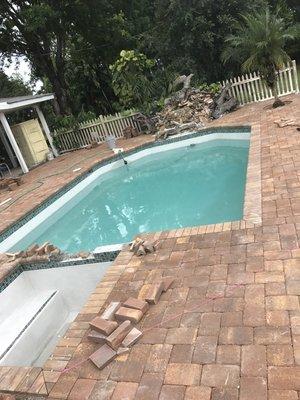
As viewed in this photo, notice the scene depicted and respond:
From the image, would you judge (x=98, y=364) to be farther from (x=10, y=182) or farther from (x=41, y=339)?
(x=10, y=182)

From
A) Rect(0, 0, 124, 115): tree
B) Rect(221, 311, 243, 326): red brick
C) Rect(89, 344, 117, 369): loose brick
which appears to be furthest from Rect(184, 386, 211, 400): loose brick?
Rect(0, 0, 124, 115): tree

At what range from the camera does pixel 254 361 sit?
8.29 ft

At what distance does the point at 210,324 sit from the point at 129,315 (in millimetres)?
718

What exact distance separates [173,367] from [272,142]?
19.9 feet

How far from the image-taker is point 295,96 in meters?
11.8

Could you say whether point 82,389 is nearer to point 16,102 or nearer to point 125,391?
point 125,391

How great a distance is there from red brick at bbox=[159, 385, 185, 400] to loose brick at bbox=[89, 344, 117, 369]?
55 cm

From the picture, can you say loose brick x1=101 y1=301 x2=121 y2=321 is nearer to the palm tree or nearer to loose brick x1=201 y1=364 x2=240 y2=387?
loose brick x1=201 y1=364 x2=240 y2=387

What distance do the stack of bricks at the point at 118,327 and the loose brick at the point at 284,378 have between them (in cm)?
111

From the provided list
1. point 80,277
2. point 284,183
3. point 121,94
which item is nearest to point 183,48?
point 121,94

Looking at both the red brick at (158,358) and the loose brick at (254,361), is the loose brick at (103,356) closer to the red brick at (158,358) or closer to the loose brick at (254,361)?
the red brick at (158,358)

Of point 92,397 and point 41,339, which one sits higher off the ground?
point 92,397

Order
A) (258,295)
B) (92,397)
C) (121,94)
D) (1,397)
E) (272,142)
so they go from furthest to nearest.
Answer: (121,94) → (272,142) → (258,295) → (1,397) → (92,397)

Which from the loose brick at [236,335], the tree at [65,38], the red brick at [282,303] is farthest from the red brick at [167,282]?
the tree at [65,38]
